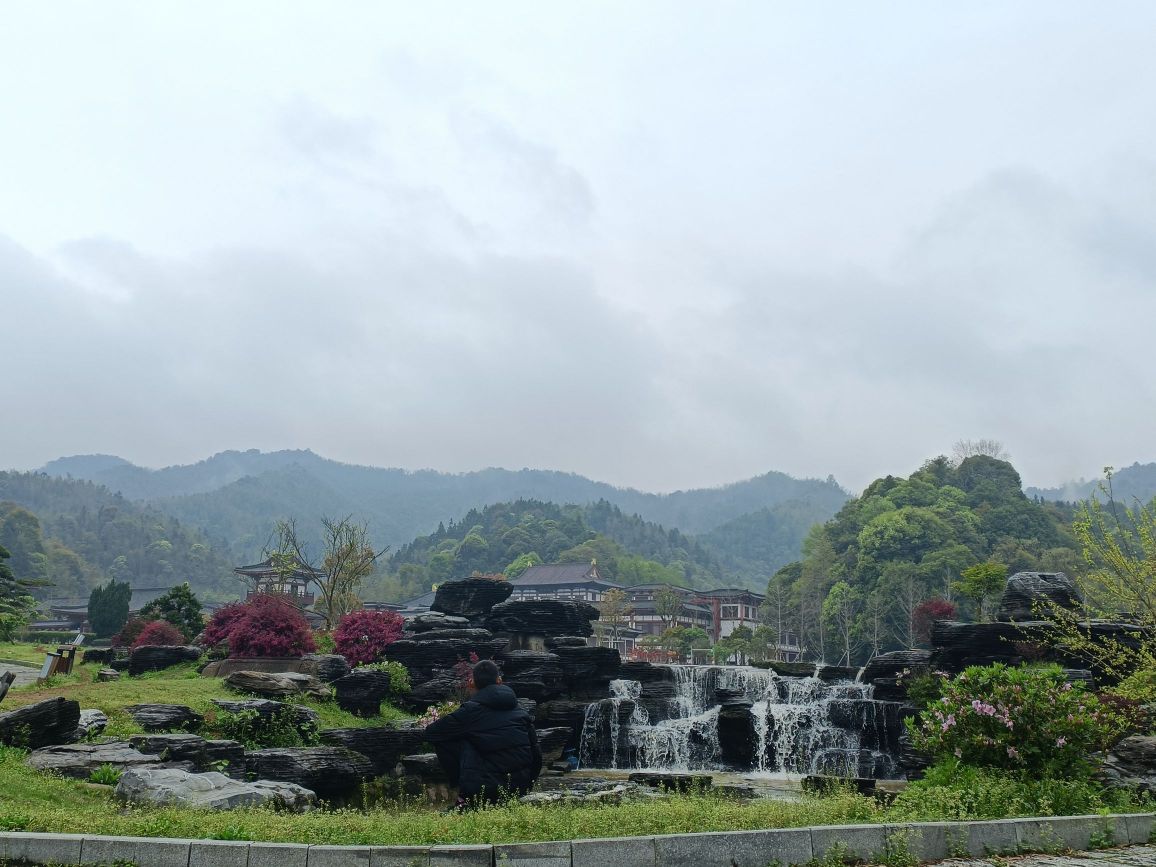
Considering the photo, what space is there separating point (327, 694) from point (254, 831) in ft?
55.0

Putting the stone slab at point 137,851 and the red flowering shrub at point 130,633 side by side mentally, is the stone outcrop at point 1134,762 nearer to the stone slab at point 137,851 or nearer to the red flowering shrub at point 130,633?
the stone slab at point 137,851

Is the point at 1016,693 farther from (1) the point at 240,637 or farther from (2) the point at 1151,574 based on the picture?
(1) the point at 240,637

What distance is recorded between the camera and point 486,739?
370 inches

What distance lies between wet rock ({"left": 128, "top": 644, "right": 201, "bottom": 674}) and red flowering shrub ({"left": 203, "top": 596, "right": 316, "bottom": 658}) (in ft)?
4.78

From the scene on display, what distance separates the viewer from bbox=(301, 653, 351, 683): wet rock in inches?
1055

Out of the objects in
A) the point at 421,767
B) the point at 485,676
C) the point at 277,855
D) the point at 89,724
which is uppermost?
the point at 485,676

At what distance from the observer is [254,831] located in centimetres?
841

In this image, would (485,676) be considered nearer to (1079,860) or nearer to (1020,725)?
(1079,860)

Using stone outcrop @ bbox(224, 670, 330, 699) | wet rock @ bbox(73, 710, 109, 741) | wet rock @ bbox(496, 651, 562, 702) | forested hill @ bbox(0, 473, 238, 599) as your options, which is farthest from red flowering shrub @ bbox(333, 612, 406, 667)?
forested hill @ bbox(0, 473, 238, 599)

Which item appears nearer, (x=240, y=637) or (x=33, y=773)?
(x=33, y=773)

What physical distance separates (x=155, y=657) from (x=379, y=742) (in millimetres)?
11307

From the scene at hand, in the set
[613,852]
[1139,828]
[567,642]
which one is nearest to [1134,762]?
[1139,828]

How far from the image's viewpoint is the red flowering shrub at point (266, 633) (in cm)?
2820

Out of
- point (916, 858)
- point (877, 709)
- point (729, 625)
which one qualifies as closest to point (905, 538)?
point (729, 625)
